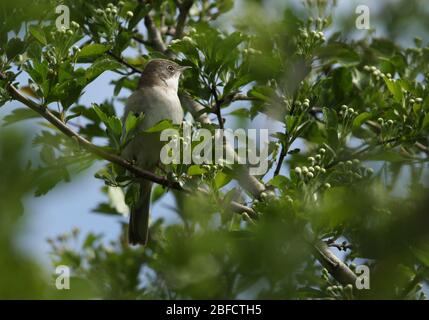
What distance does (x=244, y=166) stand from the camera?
452cm

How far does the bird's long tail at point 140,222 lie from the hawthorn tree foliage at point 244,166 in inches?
4.8


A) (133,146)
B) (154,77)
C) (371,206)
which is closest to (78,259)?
(133,146)

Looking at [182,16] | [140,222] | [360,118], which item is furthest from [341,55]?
[140,222]

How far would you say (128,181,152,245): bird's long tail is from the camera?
19.9 ft

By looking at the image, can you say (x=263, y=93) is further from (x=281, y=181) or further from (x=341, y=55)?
(x=281, y=181)

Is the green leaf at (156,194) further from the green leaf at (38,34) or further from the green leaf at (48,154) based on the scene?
the green leaf at (38,34)

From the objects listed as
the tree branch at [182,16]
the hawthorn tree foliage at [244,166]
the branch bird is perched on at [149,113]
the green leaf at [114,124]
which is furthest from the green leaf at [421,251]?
the tree branch at [182,16]

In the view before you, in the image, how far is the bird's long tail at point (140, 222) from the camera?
6078 mm

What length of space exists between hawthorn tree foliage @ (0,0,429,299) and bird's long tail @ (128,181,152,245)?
4.8 inches

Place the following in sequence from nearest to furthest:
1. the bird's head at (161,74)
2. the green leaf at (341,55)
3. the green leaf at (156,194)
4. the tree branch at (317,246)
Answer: the tree branch at (317,246) < the green leaf at (341,55) < the bird's head at (161,74) < the green leaf at (156,194)

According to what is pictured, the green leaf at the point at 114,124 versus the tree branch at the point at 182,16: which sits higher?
the tree branch at the point at 182,16

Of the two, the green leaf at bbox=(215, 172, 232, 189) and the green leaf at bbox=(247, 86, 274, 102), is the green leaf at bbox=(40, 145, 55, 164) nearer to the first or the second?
the green leaf at bbox=(215, 172, 232, 189)

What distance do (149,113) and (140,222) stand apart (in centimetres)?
105
